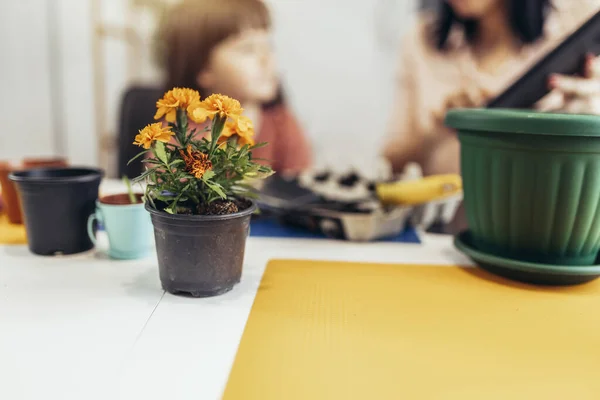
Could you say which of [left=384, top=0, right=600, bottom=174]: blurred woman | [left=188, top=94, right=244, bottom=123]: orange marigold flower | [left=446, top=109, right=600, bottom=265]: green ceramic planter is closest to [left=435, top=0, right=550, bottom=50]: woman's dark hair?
[left=384, top=0, right=600, bottom=174]: blurred woman

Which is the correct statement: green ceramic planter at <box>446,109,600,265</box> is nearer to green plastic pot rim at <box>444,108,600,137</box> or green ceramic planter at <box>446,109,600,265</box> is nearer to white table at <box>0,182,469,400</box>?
green plastic pot rim at <box>444,108,600,137</box>

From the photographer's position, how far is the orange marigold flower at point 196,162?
642 millimetres

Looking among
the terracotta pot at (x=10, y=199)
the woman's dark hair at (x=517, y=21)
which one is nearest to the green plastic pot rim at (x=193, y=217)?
the terracotta pot at (x=10, y=199)

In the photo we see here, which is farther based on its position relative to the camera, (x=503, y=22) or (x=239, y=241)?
(x=503, y=22)

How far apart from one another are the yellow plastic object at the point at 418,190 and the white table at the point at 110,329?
0.16 metres

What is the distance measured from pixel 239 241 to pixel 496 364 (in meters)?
0.35

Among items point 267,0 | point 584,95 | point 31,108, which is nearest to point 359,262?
point 584,95

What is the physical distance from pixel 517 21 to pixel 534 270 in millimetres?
970

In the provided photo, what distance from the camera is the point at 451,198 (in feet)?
3.40

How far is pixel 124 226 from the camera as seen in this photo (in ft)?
2.61

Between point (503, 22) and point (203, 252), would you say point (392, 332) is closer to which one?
point (203, 252)

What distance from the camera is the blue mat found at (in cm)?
100

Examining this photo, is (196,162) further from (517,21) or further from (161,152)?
(517,21)

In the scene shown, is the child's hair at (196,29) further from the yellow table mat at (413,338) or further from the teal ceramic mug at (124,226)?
the yellow table mat at (413,338)
